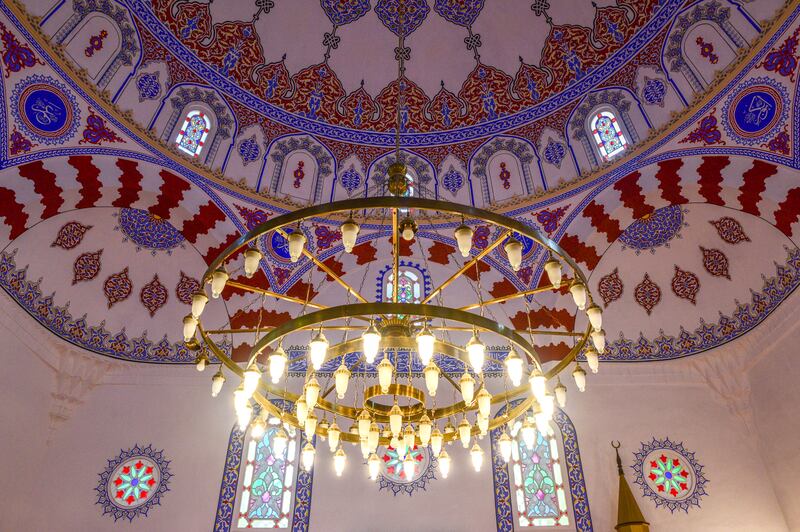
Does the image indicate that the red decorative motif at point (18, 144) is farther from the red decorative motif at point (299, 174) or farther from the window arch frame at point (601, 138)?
the window arch frame at point (601, 138)

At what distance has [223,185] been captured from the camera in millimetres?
7754

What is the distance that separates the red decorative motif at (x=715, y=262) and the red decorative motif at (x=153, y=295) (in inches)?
306

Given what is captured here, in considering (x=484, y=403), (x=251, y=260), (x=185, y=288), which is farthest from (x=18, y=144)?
(x=484, y=403)

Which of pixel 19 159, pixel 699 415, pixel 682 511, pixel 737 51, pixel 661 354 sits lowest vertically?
pixel 682 511

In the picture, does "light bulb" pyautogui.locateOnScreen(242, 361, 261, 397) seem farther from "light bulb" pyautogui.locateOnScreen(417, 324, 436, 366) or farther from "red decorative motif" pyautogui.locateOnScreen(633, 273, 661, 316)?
"red decorative motif" pyautogui.locateOnScreen(633, 273, 661, 316)

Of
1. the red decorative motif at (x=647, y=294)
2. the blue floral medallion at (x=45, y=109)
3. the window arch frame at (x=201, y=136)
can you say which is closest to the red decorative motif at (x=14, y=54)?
the blue floral medallion at (x=45, y=109)

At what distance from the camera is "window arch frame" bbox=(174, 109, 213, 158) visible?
24.8ft

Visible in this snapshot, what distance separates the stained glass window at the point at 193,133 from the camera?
7.60 meters

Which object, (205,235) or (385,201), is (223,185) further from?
(385,201)

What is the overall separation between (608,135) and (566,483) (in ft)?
15.3

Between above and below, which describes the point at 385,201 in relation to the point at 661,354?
below

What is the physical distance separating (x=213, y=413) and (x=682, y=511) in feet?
20.2

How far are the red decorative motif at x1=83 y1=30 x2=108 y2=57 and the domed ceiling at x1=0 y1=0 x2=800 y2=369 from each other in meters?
0.02

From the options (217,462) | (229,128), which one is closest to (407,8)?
(229,128)
